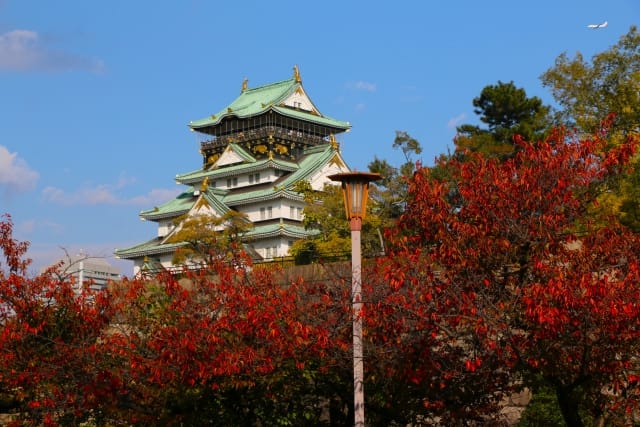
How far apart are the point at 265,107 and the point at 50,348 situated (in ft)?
173

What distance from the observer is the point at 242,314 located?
51.6 feet

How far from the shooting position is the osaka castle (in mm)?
64188

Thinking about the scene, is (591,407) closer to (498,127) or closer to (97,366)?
(97,366)

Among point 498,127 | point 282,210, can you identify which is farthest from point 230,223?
point 498,127

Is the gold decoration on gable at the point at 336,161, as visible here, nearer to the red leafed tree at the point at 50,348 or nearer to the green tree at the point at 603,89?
the green tree at the point at 603,89

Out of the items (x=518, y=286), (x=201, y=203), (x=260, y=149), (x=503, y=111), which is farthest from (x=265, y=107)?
(x=518, y=286)

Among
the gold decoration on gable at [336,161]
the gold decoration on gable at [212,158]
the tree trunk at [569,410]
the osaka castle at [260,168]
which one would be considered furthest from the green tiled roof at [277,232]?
the tree trunk at [569,410]

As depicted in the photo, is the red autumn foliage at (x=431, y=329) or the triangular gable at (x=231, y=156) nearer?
the red autumn foliage at (x=431, y=329)

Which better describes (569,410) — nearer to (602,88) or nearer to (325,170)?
(602,88)

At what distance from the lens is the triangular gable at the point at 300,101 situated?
7412cm

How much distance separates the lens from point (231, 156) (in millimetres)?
Answer: 70312

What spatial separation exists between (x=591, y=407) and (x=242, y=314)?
5.25 meters

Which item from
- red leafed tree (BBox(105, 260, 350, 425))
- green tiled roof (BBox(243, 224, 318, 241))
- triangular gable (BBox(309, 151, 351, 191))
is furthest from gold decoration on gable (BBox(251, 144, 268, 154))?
red leafed tree (BBox(105, 260, 350, 425))

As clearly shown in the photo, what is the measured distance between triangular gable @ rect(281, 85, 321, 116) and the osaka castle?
0.07 m
